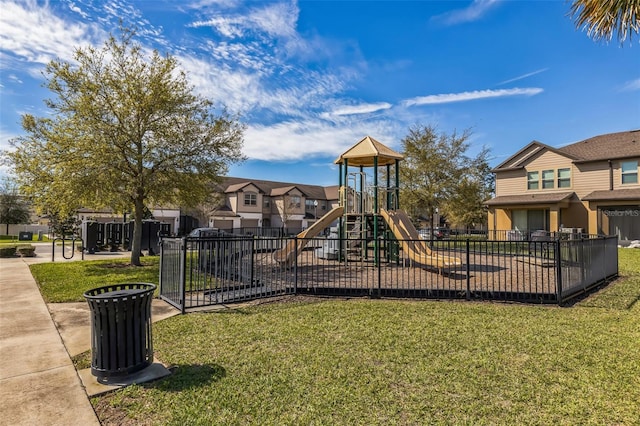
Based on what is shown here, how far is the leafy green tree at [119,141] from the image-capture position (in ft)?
38.5

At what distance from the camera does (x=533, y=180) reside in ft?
84.3

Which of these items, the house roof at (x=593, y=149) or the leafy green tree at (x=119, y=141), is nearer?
the leafy green tree at (x=119, y=141)

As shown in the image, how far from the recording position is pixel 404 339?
4.99 metres

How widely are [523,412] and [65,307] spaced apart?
8.00 metres

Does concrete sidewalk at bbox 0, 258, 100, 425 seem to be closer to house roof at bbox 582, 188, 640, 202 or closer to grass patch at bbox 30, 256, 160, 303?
grass patch at bbox 30, 256, 160, 303

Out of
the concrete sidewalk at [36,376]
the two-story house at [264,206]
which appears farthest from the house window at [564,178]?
the concrete sidewalk at [36,376]

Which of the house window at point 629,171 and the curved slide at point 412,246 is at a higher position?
the house window at point 629,171

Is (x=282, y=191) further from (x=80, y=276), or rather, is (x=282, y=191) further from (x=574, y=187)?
(x=80, y=276)

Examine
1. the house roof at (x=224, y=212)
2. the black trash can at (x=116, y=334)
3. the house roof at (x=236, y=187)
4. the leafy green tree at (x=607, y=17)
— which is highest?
the house roof at (x=236, y=187)

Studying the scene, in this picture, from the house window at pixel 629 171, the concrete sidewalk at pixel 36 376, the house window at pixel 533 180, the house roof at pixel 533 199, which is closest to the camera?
the concrete sidewalk at pixel 36 376

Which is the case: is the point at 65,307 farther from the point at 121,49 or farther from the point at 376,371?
the point at 121,49

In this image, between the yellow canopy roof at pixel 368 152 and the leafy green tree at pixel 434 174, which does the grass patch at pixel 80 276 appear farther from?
the leafy green tree at pixel 434 174

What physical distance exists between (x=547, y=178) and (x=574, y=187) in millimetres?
1798

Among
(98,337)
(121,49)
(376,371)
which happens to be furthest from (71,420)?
(121,49)
